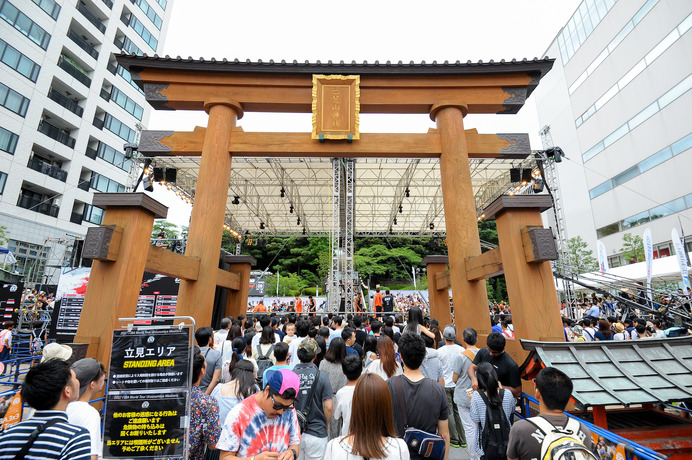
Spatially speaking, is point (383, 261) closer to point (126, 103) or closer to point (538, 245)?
point (126, 103)

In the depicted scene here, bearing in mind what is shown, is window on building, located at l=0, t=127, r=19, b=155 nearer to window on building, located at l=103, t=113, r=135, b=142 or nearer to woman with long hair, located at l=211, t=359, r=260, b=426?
window on building, located at l=103, t=113, r=135, b=142

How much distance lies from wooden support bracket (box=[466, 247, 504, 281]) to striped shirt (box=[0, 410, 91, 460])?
18.6ft

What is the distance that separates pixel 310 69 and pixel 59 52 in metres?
23.3

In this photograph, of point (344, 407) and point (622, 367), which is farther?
point (622, 367)

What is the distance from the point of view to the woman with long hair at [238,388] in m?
2.93

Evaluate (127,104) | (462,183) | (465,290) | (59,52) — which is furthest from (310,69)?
(127,104)

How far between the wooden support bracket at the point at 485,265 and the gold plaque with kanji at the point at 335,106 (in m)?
4.20

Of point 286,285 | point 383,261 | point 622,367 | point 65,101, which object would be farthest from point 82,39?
point 622,367

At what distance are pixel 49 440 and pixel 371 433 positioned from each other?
64.3 inches

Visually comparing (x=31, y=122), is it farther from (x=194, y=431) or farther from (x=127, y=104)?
(x=194, y=431)

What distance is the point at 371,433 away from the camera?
1806 mm

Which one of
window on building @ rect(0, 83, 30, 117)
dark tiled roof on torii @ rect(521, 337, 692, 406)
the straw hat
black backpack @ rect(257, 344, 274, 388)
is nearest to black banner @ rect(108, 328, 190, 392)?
the straw hat

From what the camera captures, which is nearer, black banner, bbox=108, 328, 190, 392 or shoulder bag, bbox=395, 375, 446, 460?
shoulder bag, bbox=395, 375, 446, 460

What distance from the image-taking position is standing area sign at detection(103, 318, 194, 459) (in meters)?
2.47
